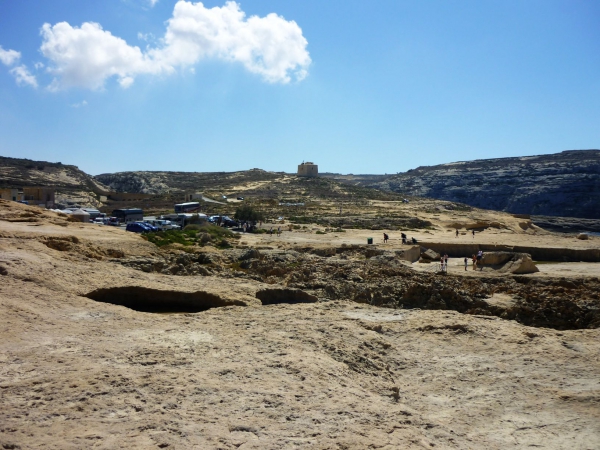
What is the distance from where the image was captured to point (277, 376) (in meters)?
6.10

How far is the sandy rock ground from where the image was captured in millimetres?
4766

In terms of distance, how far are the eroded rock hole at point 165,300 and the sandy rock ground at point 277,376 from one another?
74 centimetres

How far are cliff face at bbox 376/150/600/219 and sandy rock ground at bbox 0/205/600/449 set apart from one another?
3556 inches

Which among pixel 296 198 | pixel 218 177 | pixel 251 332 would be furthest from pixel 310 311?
pixel 218 177

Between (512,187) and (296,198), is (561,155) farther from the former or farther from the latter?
(296,198)

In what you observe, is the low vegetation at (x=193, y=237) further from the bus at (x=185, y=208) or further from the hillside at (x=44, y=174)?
the hillside at (x=44, y=174)

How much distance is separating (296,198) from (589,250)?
48208mm

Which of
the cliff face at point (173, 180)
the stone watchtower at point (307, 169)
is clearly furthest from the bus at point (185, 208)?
the stone watchtower at point (307, 169)

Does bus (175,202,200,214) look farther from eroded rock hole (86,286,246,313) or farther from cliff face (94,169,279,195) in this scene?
eroded rock hole (86,286,246,313)

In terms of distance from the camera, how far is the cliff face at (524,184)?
92188 millimetres

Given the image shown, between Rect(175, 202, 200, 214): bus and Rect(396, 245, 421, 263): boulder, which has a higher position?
Rect(175, 202, 200, 214): bus

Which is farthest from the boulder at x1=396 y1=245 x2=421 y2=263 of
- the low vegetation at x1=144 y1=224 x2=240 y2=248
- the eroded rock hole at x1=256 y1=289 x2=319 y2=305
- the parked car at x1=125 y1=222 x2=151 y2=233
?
the parked car at x1=125 y1=222 x2=151 y2=233

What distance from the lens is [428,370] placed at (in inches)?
290

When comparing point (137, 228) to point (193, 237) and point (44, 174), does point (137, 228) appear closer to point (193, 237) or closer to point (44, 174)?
point (193, 237)
